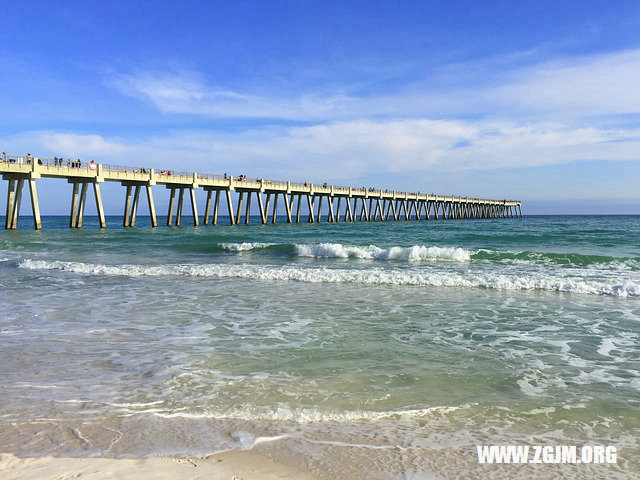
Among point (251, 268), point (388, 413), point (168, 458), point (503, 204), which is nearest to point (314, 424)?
point (388, 413)

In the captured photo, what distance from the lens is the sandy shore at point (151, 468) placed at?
2.89m

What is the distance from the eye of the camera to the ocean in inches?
135

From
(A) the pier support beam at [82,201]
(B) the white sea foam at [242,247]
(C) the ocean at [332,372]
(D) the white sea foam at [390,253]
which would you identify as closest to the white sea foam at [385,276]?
(C) the ocean at [332,372]

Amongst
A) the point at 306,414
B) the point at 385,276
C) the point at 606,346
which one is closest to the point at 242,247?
the point at 385,276

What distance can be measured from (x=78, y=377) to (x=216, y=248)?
18397mm

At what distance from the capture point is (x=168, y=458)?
3.17 m

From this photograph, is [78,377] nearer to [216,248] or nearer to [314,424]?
[314,424]

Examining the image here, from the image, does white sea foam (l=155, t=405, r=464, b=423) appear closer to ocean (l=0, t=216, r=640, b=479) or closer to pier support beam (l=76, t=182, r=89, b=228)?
ocean (l=0, t=216, r=640, b=479)

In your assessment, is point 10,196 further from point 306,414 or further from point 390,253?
point 306,414

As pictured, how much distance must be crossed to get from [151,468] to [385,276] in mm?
10145

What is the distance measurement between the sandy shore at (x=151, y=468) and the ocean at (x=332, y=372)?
4.8 inches

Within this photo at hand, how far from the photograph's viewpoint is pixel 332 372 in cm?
511

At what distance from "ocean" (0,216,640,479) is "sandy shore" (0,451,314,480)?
4.8 inches

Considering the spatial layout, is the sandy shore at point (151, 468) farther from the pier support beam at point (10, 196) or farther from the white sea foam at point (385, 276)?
the pier support beam at point (10, 196)
